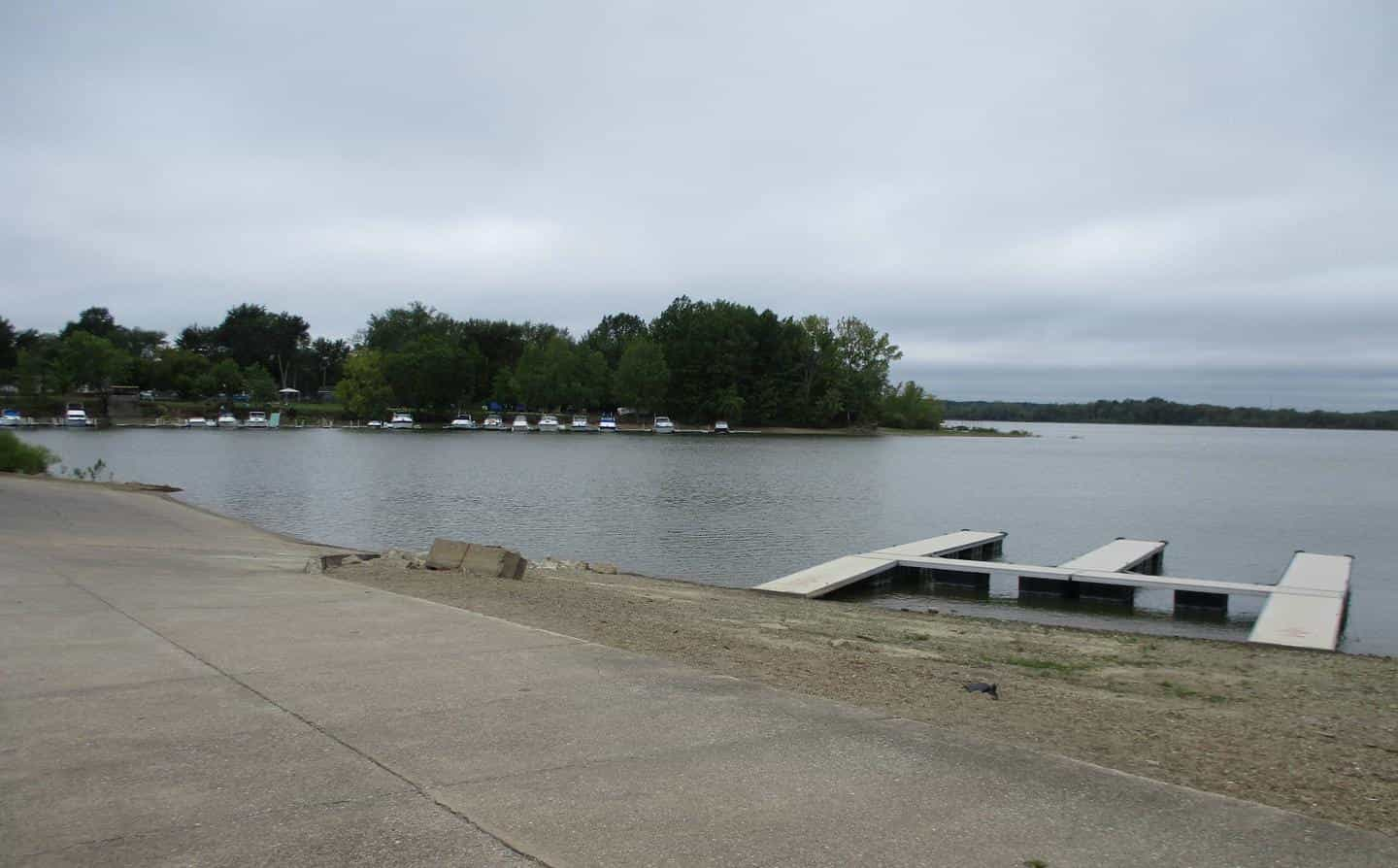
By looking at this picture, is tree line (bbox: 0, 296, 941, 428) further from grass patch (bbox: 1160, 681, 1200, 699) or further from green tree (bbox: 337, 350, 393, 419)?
grass patch (bbox: 1160, 681, 1200, 699)

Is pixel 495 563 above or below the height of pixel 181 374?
below

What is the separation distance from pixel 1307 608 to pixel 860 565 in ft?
27.3

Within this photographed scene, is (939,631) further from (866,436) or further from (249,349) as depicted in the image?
(249,349)

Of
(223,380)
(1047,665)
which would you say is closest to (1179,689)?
(1047,665)

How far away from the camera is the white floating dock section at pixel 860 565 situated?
18.9 metres

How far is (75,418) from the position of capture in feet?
356

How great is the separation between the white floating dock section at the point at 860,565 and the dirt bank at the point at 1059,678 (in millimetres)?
2761

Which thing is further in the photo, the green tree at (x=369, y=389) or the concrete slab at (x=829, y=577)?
the green tree at (x=369, y=389)

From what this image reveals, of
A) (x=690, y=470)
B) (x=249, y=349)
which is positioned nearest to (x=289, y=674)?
(x=690, y=470)

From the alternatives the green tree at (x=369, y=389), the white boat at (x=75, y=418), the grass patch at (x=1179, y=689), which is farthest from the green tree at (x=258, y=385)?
the grass patch at (x=1179, y=689)

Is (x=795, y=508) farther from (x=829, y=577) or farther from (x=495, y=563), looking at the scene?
(x=495, y=563)

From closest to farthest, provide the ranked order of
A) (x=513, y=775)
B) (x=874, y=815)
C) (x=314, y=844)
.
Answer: (x=314, y=844) < (x=874, y=815) < (x=513, y=775)

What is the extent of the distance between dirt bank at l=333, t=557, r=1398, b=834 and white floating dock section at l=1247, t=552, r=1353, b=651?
5.38ft

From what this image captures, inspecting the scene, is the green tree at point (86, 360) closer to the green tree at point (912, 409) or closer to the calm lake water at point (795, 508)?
the calm lake water at point (795, 508)
